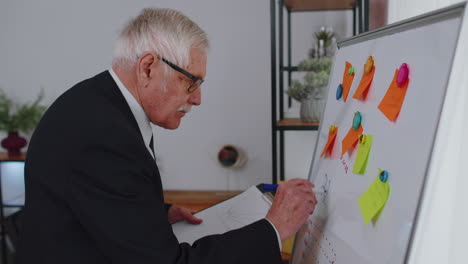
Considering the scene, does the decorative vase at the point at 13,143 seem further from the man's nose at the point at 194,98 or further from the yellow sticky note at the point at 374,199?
the yellow sticky note at the point at 374,199

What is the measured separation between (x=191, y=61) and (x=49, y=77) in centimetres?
283

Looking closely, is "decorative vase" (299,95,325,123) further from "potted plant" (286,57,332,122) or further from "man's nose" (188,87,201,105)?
"man's nose" (188,87,201,105)

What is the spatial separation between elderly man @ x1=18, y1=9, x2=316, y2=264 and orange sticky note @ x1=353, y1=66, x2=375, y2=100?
26 cm

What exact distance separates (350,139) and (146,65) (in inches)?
18.7

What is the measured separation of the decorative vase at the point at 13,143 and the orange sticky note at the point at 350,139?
2.84 m

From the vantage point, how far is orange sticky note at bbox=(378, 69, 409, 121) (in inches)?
28.0

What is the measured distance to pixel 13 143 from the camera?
3.16 meters

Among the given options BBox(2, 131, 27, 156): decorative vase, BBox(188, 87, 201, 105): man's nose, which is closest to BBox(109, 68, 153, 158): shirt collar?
BBox(188, 87, 201, 105): man's nose

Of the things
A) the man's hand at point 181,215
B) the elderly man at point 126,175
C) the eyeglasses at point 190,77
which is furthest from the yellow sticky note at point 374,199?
the man's hand at point 181,215

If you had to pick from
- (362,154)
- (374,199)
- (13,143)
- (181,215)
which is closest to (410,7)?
(362,154)

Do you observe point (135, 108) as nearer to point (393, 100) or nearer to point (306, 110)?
point (393, 100)

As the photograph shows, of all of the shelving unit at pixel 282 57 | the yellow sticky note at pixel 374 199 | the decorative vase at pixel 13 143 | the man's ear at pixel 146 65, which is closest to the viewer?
the yellow sticky note at pixel 374 199

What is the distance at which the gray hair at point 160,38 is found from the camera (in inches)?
37.9

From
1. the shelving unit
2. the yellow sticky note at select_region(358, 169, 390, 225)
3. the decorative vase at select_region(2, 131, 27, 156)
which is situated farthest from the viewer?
the decorative vase at select_region(2, 131, 27, 156)
